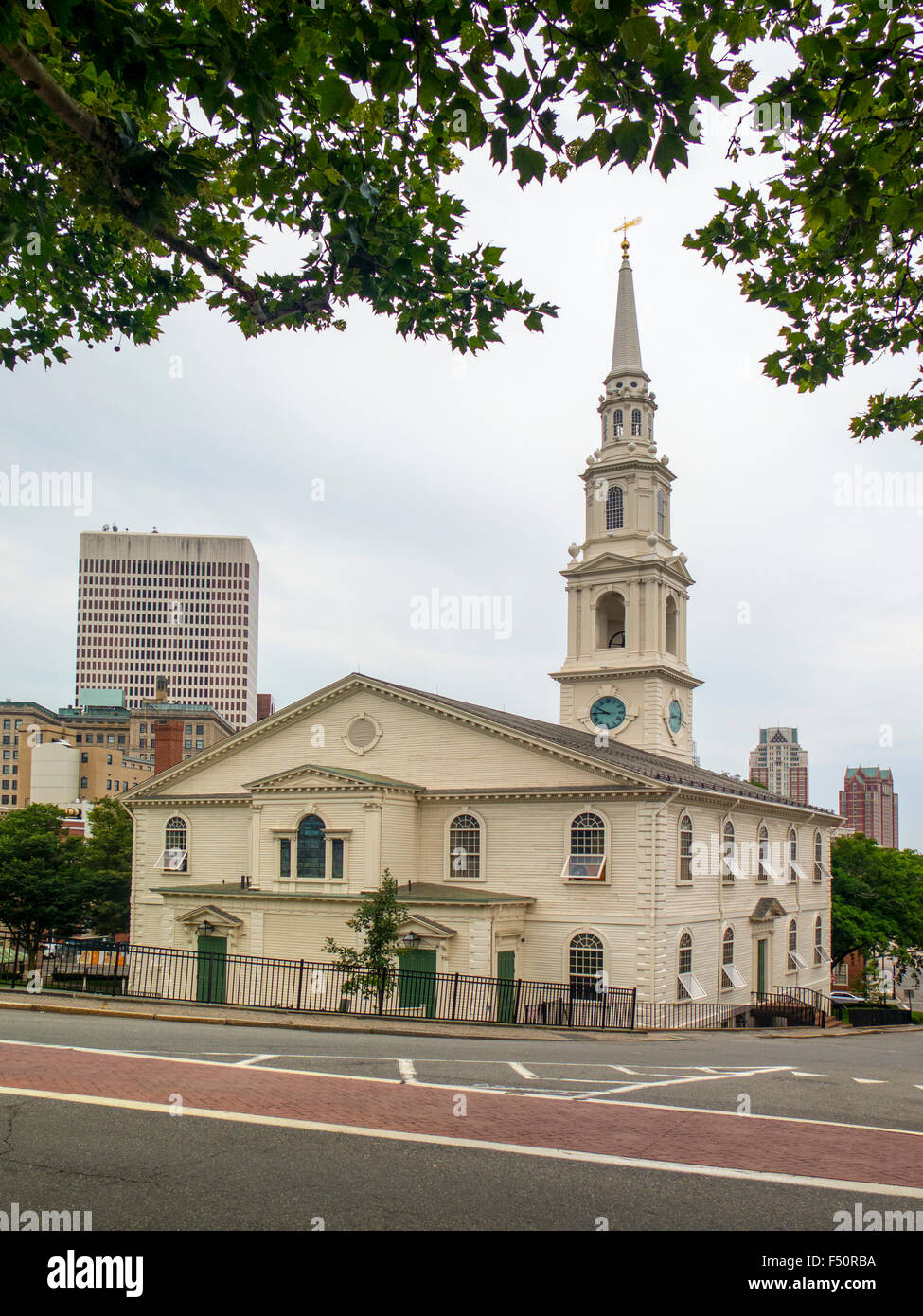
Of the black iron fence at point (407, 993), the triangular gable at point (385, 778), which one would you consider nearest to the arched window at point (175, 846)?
the triangular gable at point (385, 778)

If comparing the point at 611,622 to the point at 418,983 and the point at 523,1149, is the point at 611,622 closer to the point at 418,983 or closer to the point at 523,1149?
the point at 418,983

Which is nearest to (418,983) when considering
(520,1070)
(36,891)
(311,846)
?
(311,846)

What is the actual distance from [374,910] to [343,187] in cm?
2244

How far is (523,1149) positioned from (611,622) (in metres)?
41.8

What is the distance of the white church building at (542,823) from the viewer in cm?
3409

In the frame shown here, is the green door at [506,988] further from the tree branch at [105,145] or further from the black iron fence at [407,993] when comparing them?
the tree branch at [105,145]

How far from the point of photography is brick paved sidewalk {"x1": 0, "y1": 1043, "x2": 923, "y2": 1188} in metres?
8.22

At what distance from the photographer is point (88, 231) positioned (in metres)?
10.9

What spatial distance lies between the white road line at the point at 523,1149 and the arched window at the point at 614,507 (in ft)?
135

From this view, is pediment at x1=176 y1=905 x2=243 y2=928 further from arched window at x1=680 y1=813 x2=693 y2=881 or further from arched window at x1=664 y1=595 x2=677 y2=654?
arched window at x1=664 y1=595 x2=677 y2=654

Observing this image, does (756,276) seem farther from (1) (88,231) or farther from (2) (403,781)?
(2) (403,781)

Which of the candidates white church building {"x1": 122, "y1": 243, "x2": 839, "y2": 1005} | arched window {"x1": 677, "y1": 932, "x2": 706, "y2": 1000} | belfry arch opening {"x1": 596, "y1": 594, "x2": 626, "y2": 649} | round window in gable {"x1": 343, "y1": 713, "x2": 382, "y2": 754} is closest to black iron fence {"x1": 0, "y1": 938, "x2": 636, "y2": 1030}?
white church building {"x1": 122, "y1": 243, "x2": 839, "y2": 1005}

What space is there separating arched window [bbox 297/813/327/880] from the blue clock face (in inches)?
581
